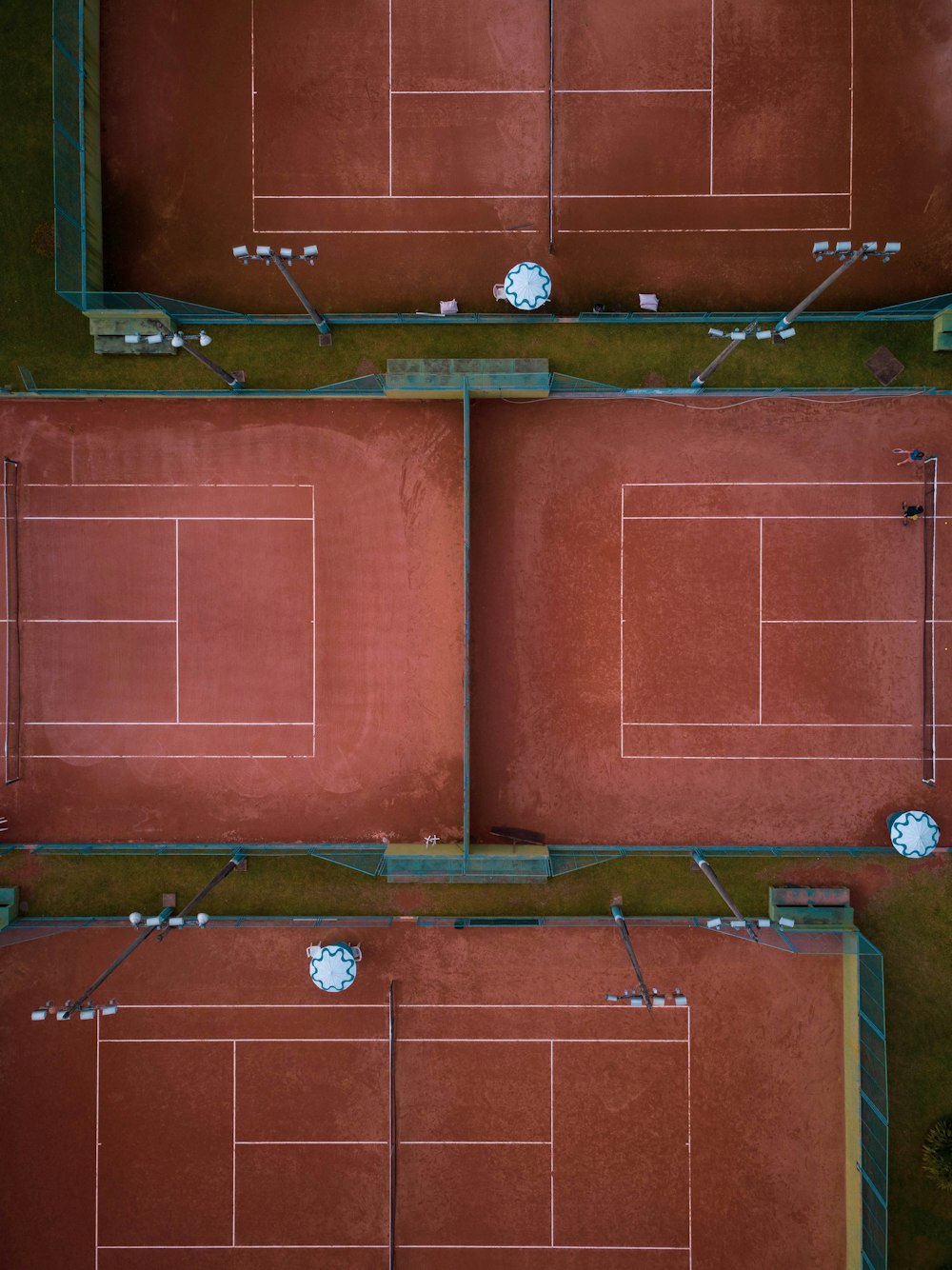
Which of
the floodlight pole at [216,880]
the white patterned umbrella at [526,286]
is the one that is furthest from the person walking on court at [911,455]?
the floodlight pole at [216,880]

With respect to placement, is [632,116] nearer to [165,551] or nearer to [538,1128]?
[165,551]

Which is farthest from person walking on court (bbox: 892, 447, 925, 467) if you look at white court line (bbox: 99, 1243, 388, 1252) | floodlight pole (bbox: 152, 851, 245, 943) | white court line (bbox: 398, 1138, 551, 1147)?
white court line (bbox: 99, 1243, 388, 1252)

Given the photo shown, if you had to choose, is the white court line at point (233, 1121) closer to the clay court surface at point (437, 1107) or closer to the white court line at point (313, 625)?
the clay court surface at point (437, 1107)

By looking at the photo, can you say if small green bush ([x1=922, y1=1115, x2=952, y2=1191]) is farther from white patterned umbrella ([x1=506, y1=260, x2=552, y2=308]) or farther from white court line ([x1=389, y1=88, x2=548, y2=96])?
white court line ([x1=389, y1=88, x2=548, y2=96])

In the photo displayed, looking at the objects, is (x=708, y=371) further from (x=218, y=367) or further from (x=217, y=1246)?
(x=217, y=1246)

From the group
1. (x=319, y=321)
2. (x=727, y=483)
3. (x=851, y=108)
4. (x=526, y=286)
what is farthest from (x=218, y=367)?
(x=851, y=108)

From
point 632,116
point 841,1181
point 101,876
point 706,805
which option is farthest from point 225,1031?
point 632,116
